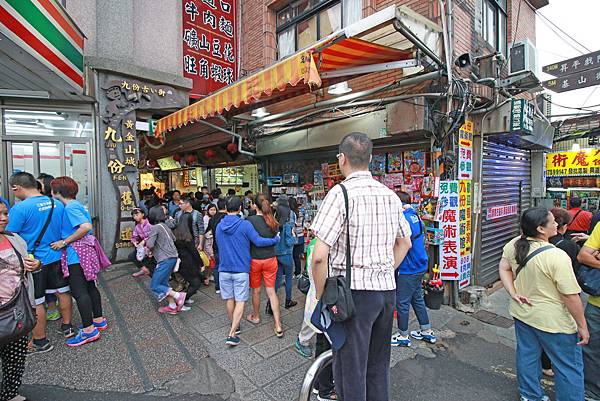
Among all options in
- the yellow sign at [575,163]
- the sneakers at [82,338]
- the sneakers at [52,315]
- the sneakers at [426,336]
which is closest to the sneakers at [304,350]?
the sneakers at [426,336]

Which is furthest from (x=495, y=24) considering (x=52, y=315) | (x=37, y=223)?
(x=52, y=315)

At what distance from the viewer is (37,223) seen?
11.6 feet

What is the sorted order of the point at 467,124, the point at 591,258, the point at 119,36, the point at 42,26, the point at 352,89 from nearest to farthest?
the point at 591,258
the point at 42,26
the point at 467,124
the point at 352,89
the point at 119,36

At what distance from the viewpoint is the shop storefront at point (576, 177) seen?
39.0 feet

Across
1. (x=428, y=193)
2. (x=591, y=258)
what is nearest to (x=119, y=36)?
(x=428, y=193)

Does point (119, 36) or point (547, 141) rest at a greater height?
point (119, 36)

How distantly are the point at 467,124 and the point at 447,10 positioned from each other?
1.97 m

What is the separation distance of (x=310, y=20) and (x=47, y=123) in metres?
7.09

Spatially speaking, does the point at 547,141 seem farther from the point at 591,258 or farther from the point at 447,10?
the point at 591,258

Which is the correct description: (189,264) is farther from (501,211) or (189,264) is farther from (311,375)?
(501,211)

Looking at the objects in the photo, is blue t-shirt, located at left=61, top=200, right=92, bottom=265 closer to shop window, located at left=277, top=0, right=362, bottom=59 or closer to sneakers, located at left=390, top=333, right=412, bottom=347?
sneakers, located at left=390, top=333, right=412, bottom=347

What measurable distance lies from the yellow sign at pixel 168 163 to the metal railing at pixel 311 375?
38.6 feet

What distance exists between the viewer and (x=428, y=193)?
17.7 ft

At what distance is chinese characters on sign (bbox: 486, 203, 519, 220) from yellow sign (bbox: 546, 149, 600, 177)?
7.62 m
